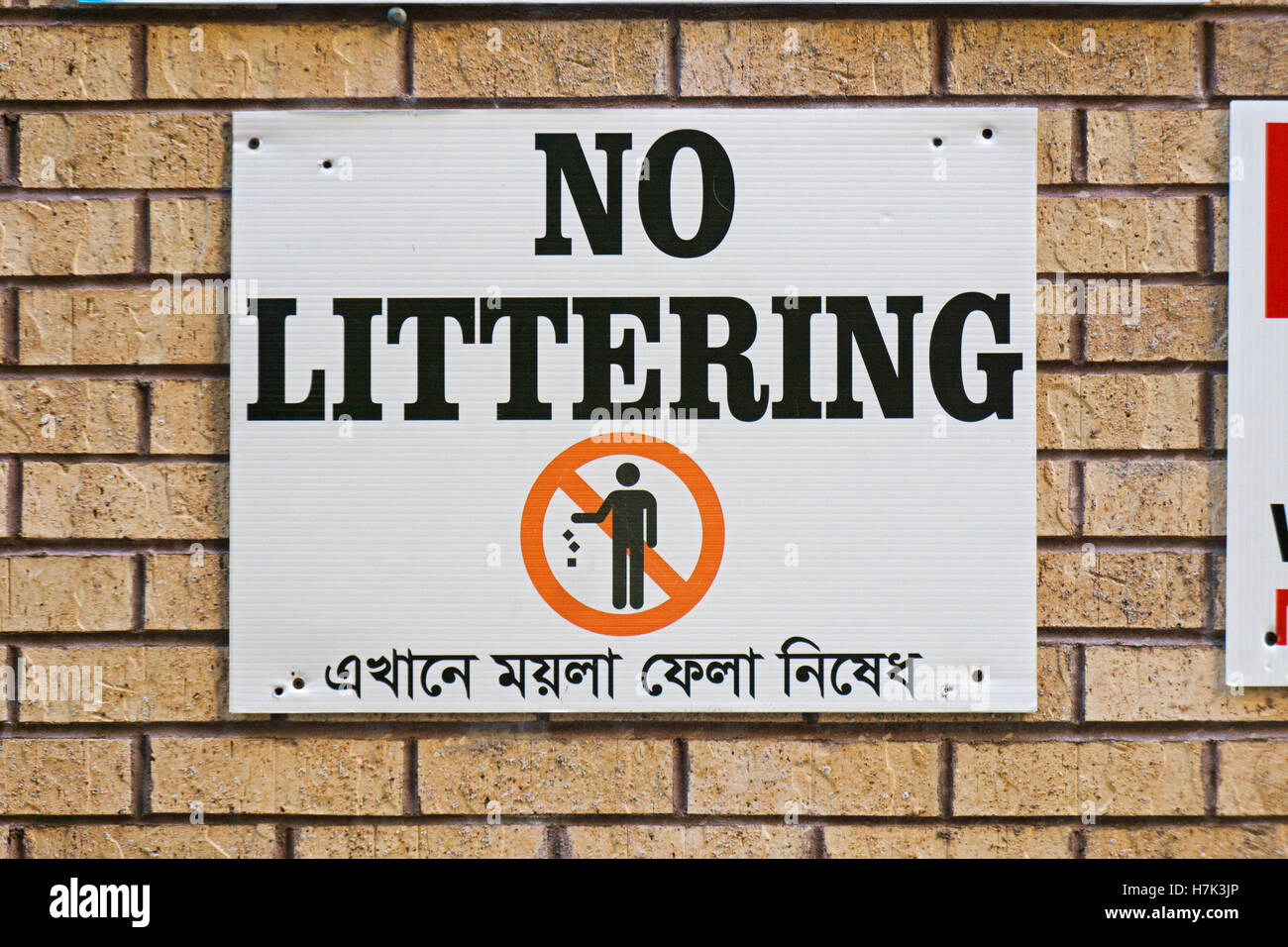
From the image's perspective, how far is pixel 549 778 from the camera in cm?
176

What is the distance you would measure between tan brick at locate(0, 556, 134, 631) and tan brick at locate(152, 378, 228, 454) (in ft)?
0.87

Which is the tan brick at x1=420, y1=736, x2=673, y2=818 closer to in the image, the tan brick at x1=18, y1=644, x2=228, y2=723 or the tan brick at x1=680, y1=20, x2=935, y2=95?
the tan brick at x1=18, y1=644, x2=228, y2=723

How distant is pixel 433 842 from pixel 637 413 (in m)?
1.00

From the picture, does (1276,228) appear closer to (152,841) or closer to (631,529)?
(631,529)

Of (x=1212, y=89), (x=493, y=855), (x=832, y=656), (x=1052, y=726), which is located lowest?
(x=493, y=855)

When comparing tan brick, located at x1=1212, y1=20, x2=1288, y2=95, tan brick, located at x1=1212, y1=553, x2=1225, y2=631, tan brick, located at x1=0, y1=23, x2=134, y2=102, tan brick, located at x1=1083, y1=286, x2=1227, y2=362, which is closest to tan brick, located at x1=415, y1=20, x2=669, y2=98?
tan brick, located at x1=0, y1=23, x2=134, y2=102

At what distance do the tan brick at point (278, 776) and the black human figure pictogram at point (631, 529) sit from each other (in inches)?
23.1

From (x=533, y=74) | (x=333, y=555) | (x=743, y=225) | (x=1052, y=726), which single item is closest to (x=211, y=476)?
(x=333, y=555)

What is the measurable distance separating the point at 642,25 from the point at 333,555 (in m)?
1.30

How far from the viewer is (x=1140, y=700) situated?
69.4 inches

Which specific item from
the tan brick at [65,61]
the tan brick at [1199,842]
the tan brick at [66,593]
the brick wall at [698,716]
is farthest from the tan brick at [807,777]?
the tan brick at [65,61]

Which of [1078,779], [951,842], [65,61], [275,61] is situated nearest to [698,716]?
[951,842]

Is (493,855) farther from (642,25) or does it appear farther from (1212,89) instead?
(1212,89)

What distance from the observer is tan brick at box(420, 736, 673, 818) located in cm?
176
